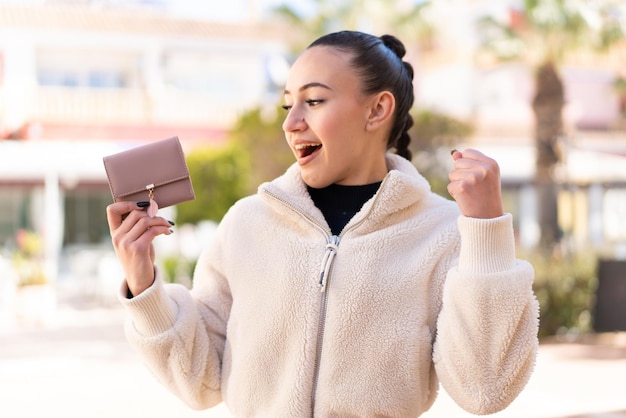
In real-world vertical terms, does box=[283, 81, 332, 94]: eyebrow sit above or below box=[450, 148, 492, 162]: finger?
above

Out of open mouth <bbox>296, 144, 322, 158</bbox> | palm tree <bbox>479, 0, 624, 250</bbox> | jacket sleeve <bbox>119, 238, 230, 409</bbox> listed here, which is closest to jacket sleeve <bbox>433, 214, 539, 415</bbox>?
open mouth <bbox>296, 144, 322, 158</bbox>

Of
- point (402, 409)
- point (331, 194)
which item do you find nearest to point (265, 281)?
point (331, 194)

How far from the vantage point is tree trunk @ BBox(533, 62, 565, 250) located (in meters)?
13.4

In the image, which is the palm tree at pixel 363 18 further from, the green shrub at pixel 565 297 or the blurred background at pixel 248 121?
the green shrub at pixel 565 297

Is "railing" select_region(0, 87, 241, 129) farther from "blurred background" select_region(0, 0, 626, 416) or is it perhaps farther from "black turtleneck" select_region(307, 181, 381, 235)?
"black turtleneck" select_region(307, 181, 381, 235)

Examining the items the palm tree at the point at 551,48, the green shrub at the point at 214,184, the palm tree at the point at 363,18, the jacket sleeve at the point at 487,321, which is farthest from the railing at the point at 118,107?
the jacket sleeve at the point at 487,321

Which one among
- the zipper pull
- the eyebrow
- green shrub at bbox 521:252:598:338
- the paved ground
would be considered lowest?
the paved ground

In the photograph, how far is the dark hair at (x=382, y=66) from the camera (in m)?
1.82

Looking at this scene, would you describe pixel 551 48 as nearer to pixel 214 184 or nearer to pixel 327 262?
pixel 214 184

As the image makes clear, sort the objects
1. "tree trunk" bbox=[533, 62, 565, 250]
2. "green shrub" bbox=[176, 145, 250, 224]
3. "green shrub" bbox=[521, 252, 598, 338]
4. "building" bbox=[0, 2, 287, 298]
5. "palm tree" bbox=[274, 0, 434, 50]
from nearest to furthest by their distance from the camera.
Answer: "green shrub" bbox=[521, 252, 598, 338]
"tree trunk" bbox=[533, 62, 565, 250]
"green shrub" bbox=[176, 145, 250, 224]
"palm tree" bbox=[274, 0, 434, 50]
"building" bbox=[0, 2, 287, 298]

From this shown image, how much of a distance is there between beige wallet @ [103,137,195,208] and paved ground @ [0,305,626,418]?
4.97 meters

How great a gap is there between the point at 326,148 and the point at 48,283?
11.5 meters

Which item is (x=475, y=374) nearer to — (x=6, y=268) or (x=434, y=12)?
(x=6, y=268)

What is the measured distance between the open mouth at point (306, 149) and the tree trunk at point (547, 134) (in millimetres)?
11890
